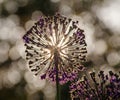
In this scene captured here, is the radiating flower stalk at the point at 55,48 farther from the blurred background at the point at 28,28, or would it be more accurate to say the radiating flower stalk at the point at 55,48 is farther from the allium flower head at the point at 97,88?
the blurred background at the point at 28,28

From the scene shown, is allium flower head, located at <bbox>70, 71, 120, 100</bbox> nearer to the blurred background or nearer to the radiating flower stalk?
the radiating flower stalk

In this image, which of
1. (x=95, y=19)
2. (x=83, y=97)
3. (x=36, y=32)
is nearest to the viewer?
(x=83, y=97)

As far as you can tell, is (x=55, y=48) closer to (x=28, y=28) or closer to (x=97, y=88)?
(x=97, y=88)

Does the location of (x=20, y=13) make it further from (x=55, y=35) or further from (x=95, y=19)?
(x=55, y=35)

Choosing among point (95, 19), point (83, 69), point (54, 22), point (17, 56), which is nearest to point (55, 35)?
point (54, 22)

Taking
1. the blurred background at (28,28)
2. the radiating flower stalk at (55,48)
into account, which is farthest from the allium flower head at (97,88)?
the blurred background at (28,28)

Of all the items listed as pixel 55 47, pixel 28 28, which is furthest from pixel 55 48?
pixel 28 28
